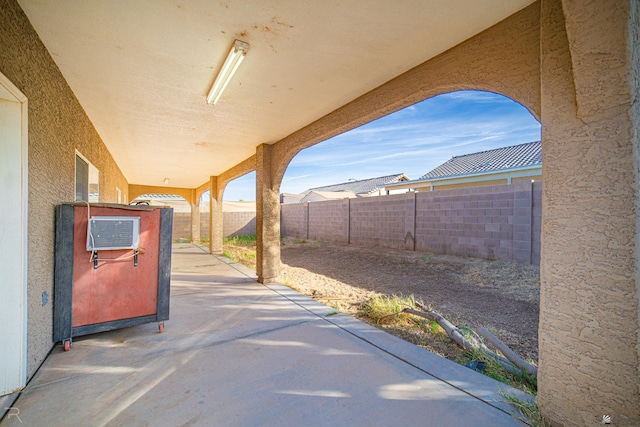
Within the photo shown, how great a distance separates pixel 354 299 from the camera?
483 centimetres

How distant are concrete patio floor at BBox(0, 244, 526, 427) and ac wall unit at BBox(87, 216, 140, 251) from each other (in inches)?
40.0

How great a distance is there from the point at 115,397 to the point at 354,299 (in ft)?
11.1

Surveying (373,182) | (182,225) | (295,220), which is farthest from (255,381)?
(373,182)

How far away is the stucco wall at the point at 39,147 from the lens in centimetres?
206

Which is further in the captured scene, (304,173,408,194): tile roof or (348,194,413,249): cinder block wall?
(304,173,408,194): tile roof

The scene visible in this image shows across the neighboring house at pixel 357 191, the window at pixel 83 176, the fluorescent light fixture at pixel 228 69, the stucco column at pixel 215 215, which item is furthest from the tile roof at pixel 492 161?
the window at pixel 83 176

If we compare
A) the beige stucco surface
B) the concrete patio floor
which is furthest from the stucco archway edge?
the concrete patio floor

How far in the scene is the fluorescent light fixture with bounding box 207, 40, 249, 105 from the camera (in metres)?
2.50

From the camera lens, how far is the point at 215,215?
10.3 metres

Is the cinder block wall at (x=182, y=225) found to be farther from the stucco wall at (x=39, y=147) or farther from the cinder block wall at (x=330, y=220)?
the stucco wall at (x=39, y=147)

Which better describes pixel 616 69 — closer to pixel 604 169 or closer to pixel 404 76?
pixel 604 169

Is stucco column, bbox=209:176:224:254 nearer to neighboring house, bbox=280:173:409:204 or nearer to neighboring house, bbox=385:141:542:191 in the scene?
neighboring house, bbox=385:141:542:191

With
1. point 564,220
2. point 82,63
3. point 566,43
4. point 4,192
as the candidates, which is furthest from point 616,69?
point 82,63

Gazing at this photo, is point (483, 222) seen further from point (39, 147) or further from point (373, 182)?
point (373, 182)
